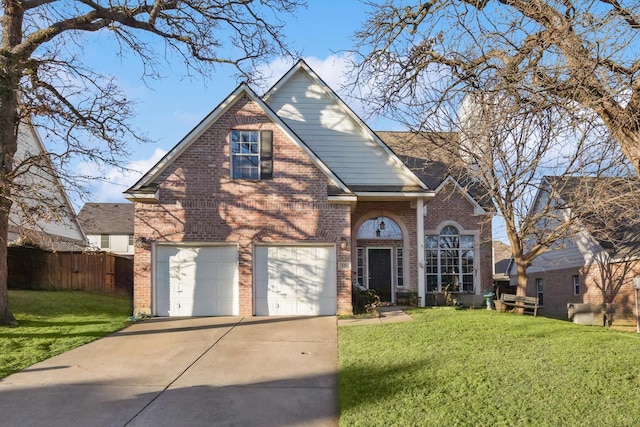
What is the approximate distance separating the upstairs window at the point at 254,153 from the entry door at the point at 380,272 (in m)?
5.36

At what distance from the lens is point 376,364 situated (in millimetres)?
9047

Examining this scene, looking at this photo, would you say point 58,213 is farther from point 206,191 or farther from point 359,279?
point 359,279

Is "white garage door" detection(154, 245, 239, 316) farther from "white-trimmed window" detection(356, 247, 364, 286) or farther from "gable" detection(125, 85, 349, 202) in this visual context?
"white-trimmed window" detection(356, 247, 364, 286)

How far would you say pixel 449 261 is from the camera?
19.9m

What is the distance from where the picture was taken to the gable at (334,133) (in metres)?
17.6

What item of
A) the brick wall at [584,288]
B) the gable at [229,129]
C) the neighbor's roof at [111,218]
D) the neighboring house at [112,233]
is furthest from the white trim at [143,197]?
the neighbor's roof at [111,218]

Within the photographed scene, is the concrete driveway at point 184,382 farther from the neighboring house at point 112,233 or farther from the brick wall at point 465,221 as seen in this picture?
the neighboring house at point 112,233

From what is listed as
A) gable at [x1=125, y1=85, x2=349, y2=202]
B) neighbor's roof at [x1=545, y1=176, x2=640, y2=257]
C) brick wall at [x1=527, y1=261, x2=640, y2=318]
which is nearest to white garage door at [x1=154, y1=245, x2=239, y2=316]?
gable at [x1=125, y1=85, x2=349, y2=202]

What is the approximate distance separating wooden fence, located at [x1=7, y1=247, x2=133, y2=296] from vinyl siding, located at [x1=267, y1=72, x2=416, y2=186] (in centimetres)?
982

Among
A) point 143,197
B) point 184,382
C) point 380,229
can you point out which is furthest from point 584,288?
point 184,382

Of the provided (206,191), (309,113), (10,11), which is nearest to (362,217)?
(309,113)

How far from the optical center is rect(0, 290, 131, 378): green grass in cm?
1040

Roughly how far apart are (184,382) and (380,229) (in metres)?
11.2

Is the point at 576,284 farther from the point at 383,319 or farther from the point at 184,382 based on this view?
the point at 184,382
